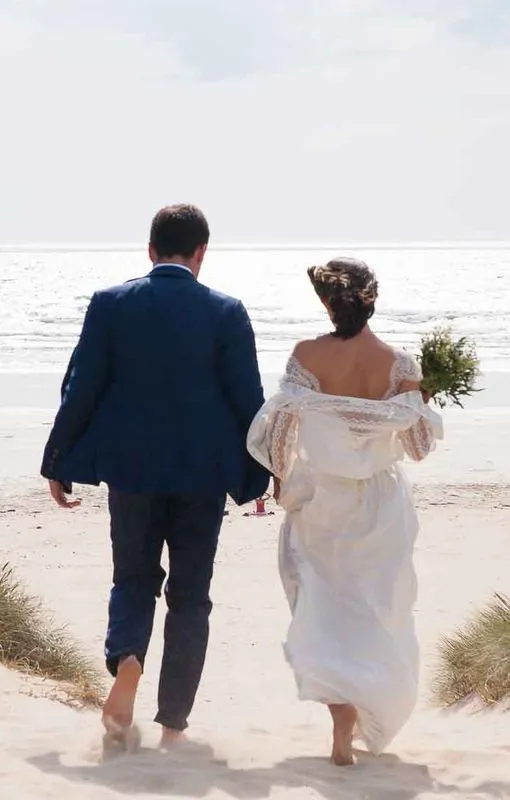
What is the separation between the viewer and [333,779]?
4.30 meters

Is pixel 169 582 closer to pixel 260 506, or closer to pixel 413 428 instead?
pixel 413 428

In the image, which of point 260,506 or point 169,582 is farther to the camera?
point 260,506

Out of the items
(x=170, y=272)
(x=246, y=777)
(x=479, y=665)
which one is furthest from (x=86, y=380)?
(x=479, y=665)

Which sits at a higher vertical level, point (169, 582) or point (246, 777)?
point (169, 582)

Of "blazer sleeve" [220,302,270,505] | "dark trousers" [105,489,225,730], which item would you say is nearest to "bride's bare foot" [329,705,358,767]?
"dark trousers" [105,489,225,730]

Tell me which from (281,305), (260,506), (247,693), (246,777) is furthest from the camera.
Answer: (281,305)

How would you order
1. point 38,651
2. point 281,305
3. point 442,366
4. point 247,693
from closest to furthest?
point 442,366, point 38,651, point 247,693, point 281,305

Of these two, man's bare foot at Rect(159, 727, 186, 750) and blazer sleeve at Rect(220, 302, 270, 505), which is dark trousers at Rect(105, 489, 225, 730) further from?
blazer sleeve at Rect(220, 302, 270, 505)

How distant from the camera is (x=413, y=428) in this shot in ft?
15.2

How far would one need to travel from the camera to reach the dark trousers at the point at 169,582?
4562 mm

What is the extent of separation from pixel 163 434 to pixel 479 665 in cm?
212

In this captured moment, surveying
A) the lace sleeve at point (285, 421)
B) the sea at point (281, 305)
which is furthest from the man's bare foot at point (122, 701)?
the sea at point (281, 305)

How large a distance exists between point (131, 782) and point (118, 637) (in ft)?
1.93

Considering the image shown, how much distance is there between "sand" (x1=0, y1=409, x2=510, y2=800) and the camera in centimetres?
420
